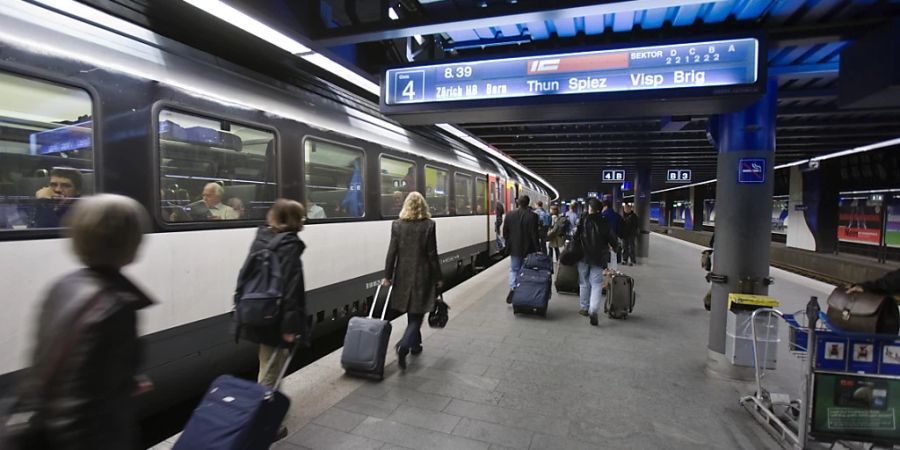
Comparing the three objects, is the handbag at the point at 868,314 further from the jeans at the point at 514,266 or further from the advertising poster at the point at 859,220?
the advertising poster at the point at 859,220

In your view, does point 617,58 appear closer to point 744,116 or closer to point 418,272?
point 744,116

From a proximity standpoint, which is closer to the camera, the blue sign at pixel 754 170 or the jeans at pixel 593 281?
→ the blue sign at pixel 754 170

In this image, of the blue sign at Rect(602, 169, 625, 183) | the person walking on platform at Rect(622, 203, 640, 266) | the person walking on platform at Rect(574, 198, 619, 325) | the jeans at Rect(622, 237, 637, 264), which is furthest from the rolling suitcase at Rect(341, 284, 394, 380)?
the blue sign at Rect(602, 169, 625, 183)

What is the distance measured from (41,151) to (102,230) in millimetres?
1724

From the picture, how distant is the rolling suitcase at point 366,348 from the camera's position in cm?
379

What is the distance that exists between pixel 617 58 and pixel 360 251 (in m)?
3.73

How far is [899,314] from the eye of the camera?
105 inches

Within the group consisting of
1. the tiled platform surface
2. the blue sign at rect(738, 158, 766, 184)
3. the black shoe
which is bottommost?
the tiled platform surface

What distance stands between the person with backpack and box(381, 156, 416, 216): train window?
10.9ft

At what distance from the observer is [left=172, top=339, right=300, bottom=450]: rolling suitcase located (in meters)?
1.99

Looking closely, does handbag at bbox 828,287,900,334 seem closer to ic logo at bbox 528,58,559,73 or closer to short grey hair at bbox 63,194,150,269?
ic logo at bbox 528,58,559,73

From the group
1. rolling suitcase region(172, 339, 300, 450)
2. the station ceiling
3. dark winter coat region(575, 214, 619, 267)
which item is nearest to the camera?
rolling suitcase region(172, 339, 300, 450)

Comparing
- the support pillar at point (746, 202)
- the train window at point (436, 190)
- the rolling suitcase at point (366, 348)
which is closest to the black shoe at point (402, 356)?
the rolling suitcase at point (366, 348)

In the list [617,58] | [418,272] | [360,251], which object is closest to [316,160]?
[360,251]
